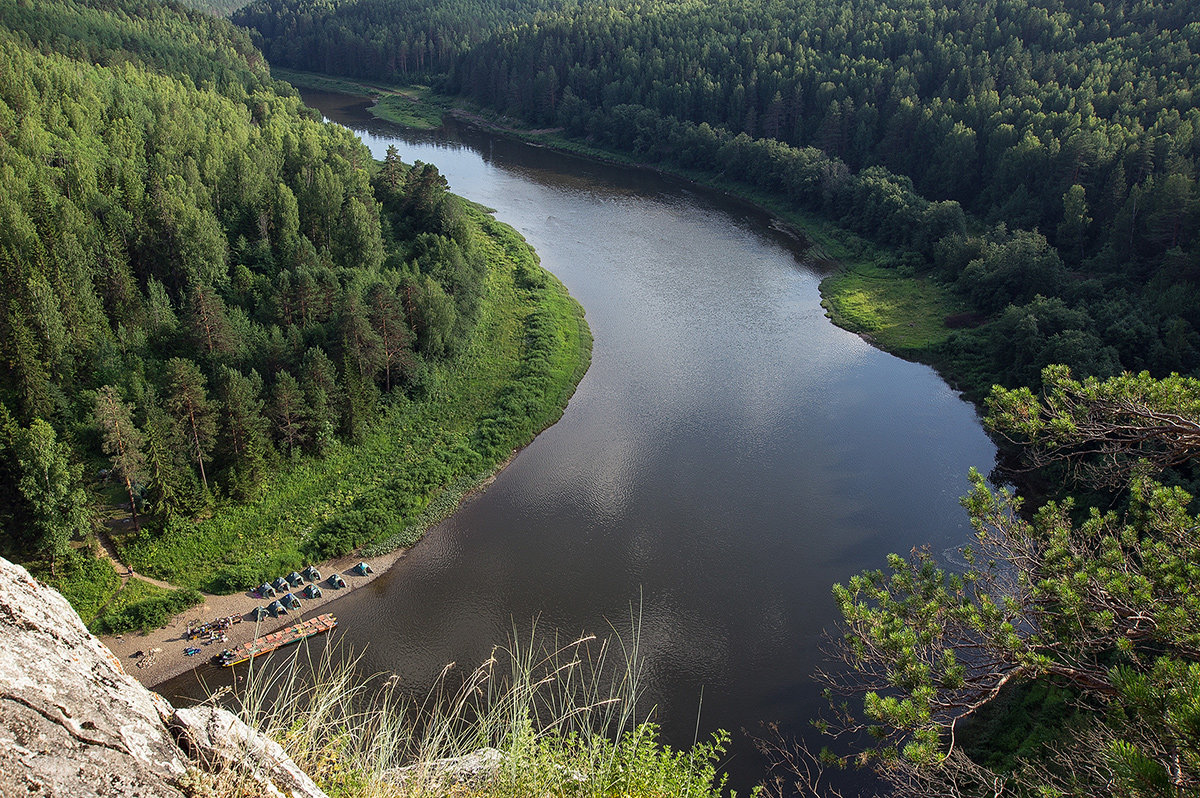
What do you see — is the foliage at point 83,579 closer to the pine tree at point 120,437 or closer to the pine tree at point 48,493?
the pine tree at point 48,493

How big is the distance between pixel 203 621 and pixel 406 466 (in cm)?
1022

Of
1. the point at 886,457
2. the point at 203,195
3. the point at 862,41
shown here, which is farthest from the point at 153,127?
the point at 862,41

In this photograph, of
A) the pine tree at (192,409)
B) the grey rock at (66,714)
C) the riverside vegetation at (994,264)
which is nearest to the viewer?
the grey rock at (66,714)

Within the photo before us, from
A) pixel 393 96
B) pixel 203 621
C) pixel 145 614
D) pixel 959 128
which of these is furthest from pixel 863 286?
pixel 393 96

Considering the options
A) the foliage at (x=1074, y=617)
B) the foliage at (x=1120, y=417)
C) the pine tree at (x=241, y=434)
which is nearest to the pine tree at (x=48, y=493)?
the pine tree at (x=241, y=434)

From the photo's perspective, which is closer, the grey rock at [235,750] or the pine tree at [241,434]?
the grey rock at [235,750]

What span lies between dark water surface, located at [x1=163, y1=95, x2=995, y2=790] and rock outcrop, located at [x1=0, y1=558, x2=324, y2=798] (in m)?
15.0

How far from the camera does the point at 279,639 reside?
80.8ft

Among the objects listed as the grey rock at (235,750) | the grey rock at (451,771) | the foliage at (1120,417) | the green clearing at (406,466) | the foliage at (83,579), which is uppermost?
the foliage at (1120,417)

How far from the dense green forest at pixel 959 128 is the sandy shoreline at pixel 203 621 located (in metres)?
32.1

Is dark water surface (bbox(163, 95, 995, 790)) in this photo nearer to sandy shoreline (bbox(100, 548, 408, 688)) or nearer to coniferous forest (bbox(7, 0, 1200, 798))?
sandy shoreline (bbox(100, 548, 408, 688))

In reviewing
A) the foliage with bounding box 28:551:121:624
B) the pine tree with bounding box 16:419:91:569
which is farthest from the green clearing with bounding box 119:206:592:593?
the pine tree with bounding box 16:419:91:569

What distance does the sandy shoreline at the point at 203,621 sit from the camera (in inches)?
934

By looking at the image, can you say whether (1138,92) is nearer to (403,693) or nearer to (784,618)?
(784,618)
